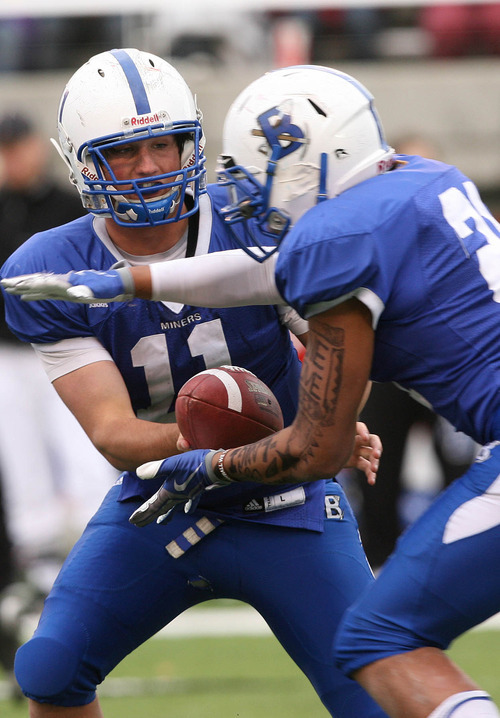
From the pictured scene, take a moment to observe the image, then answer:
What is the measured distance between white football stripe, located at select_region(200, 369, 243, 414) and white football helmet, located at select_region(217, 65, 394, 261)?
38 cm

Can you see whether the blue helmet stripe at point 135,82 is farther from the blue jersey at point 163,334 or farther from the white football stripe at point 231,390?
the white football stripe at point 231,390

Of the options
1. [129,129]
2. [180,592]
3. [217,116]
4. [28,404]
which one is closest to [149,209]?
[129,129]

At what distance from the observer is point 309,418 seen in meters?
2.59

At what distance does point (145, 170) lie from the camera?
3.01 m

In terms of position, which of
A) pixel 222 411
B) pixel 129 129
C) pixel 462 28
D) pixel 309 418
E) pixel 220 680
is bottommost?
pixel 220 680

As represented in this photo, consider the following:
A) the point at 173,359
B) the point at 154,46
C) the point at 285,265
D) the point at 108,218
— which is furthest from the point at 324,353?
the point at 154,46

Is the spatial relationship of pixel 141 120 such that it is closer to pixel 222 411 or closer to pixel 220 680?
pixel 222 411

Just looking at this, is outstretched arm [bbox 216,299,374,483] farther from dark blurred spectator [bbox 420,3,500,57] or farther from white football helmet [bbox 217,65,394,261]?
dark blurred spectator [bbox 420,3,500,57]

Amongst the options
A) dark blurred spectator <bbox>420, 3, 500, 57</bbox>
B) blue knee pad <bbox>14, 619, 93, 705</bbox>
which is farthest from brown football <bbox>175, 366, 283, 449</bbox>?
dark blurred spectator <bbox>420, 3, 500, 57</bbox>

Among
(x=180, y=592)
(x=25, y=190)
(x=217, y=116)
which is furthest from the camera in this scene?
(x=217, y=116)

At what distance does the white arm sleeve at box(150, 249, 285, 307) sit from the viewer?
281 centimetres

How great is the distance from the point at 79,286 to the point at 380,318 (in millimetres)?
672

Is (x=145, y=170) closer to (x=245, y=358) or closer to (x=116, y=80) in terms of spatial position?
(x=116, y=80)

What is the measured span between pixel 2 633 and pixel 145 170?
2575 mm
